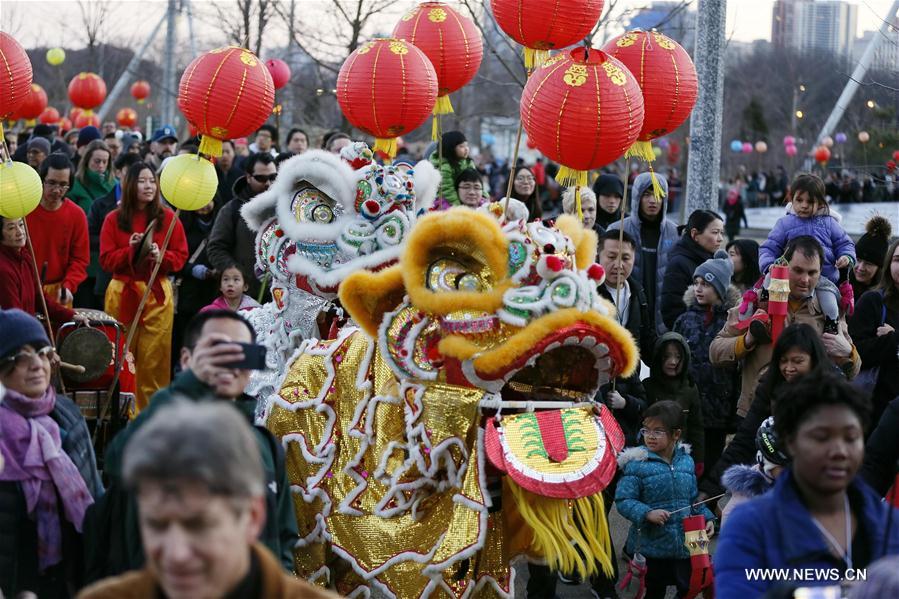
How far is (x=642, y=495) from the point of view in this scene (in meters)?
5.98

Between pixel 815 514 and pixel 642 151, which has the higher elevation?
pixel 642 151

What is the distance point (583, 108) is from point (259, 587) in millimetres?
3968

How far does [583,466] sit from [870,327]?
315 cm

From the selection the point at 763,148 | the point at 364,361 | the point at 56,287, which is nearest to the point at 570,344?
the point at 364,361

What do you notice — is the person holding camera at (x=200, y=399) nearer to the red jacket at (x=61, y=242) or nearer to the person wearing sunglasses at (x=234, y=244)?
the person wearing sunglasses at (x=234, y=244)

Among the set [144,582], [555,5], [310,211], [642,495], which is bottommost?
[642,495]

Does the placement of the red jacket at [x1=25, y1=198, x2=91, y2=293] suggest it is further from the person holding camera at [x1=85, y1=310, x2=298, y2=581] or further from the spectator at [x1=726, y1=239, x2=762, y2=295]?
the person holding camera at [x1=85, y1=310, x2=298, y2=581]

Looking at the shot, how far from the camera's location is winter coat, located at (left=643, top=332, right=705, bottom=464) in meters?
6.64

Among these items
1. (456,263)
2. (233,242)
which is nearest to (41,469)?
(456,263)

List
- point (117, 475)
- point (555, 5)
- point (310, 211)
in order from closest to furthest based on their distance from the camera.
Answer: point (117, 475) → point (310, 211) → point (555, 5)

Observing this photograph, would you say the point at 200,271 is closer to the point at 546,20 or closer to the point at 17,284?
the point at 17,284

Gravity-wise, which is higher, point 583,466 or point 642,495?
point 583,466

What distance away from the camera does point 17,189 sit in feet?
22.1

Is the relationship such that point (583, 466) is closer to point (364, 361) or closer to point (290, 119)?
point (364, 361)
